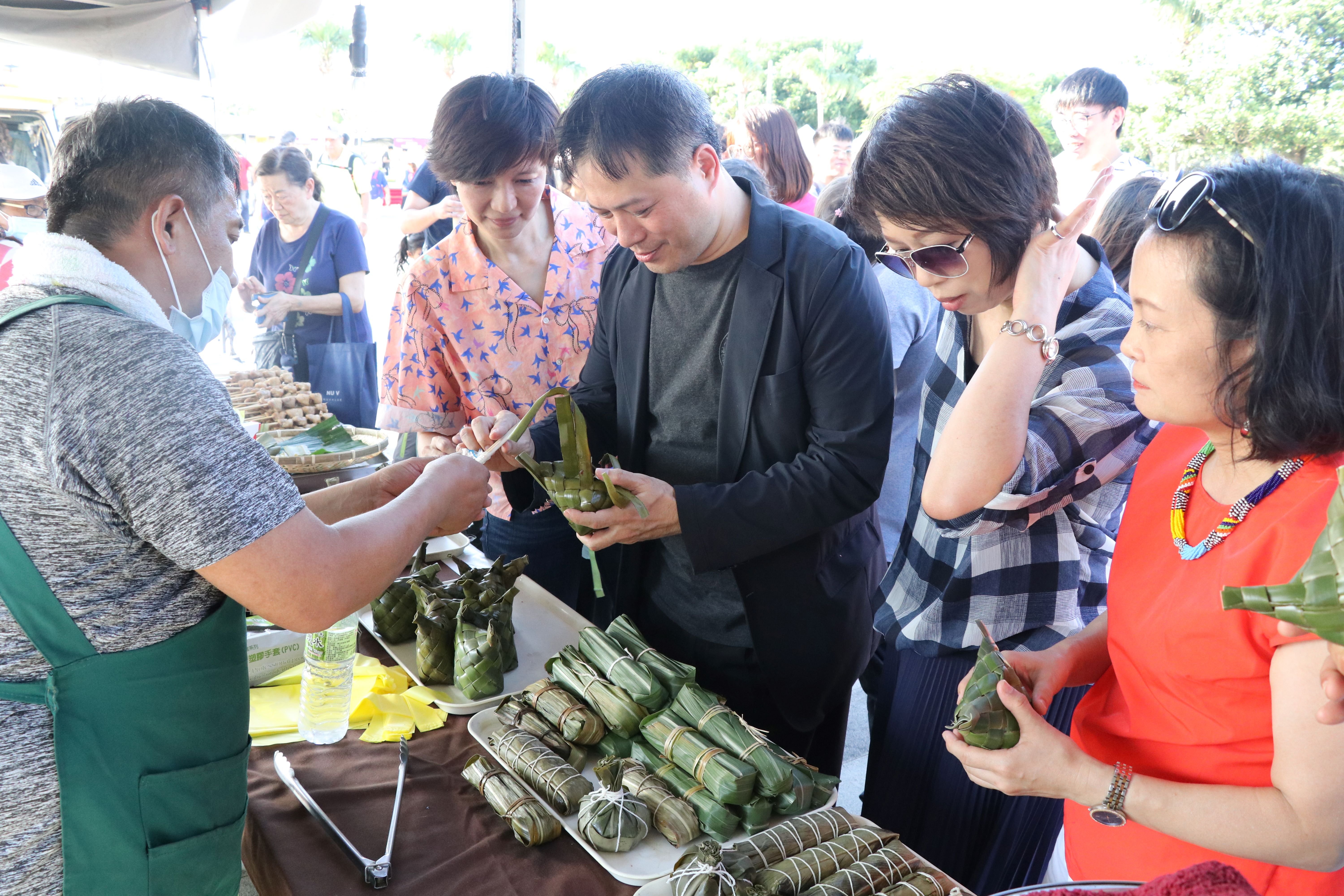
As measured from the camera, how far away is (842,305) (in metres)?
2.09

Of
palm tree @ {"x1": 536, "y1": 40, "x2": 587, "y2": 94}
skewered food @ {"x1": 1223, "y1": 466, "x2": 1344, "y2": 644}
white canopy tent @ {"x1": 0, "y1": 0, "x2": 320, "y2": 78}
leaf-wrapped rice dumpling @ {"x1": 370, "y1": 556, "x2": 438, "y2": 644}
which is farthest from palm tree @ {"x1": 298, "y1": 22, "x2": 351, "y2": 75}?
skewered food @ {"x1": 1223, "y1": 466, "x2": 1344, "y2": 644}

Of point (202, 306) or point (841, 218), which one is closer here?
point (202, 306)

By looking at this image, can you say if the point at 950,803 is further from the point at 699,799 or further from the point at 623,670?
the point at 623,670

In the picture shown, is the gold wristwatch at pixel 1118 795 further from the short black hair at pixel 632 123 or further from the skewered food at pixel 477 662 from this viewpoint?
the short black hair at pixel 632 123

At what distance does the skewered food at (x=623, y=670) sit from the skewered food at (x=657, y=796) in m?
0.14

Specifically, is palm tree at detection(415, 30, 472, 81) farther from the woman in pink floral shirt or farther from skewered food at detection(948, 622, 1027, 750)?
skewered food at detection(948, 622, 1027, 750)

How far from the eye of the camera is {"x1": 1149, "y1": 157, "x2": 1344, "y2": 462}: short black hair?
1.13 meters

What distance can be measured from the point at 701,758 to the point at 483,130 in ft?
6.60

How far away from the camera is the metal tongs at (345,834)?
1.46 metres

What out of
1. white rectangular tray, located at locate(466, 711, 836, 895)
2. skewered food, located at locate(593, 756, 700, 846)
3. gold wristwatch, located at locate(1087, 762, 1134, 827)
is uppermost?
gold wristwatch, located at locate(1087, 762, 1134, 827)

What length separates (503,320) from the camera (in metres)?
2.90

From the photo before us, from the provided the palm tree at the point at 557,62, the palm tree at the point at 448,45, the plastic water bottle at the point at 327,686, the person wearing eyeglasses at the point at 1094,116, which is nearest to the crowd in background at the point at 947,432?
the plastic water bottle at the point at 327,686

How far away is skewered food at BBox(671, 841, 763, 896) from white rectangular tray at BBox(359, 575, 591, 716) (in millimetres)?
702

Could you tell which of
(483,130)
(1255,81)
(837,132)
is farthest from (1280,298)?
(1255,81)
